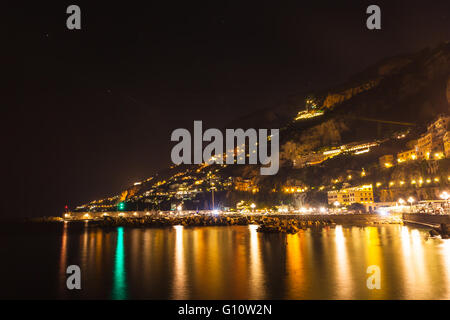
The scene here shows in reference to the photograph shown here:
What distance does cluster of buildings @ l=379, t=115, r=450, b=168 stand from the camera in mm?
76562

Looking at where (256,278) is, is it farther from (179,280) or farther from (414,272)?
(414,272)

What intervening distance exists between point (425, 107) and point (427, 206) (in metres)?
87.6

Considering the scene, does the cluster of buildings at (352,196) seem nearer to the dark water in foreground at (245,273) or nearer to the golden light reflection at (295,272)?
the dark water in foreground at (245,273)

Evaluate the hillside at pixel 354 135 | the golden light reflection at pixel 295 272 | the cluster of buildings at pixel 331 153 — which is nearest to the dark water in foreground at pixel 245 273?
the golden light reflection at pixel 295 272

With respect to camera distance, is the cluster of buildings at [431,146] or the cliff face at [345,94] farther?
the cliff face at [345,94]

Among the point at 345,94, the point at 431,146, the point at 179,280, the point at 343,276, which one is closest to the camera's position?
the point at 343,276

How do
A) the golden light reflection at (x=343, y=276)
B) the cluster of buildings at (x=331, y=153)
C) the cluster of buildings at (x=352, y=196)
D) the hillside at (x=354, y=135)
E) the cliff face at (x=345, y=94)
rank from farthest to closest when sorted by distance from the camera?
the cliff face at (x=345, y=94) → the cluster of buildings at (x=331, y=153) → the hillside at (x=354, y=135) → the cluster of buildings at (x=352, y=196) → the golden light reflection at (x=343, y=276)

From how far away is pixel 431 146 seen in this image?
272 ft

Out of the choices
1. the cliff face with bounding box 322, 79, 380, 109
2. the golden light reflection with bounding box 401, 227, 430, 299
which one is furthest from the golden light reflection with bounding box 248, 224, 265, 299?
the cliff face with bounding box 322, 79, 380, 109

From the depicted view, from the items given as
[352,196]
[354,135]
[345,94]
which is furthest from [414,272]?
[345,94]

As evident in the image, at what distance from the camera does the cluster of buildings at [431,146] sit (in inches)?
3014

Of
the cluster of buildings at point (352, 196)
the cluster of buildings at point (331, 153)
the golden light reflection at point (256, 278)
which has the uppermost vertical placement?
the cluster of buildings at point (331, 153)

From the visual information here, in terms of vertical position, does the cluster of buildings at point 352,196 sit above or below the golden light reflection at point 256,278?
above
